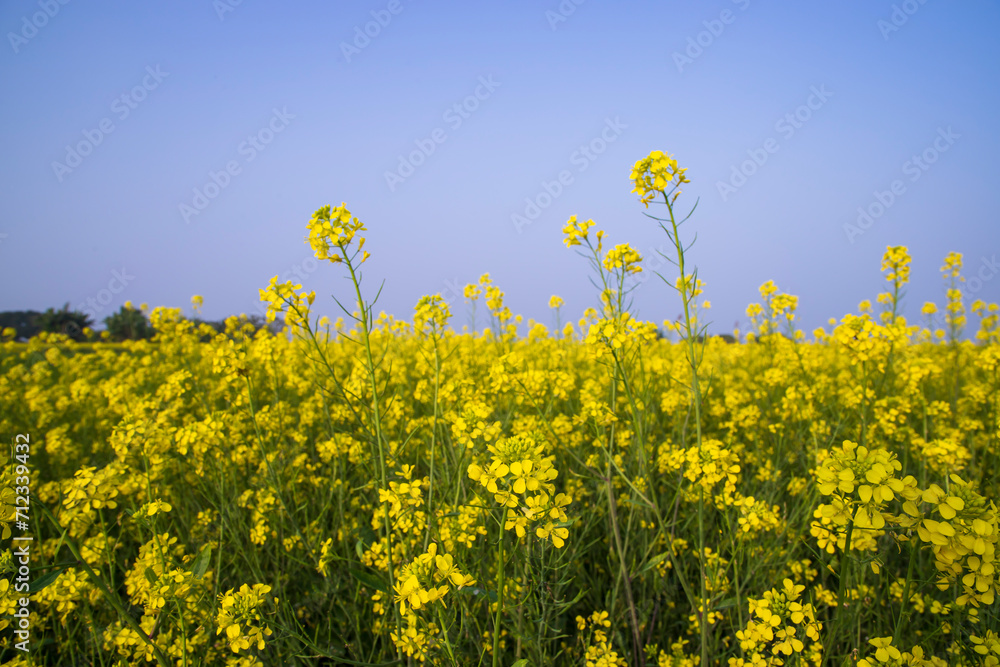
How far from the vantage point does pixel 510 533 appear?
91.4 inches

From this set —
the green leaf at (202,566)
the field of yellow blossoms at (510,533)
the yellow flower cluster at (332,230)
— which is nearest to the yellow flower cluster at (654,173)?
the field of yellow blossoms at (510,533)

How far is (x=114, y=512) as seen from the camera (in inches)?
129

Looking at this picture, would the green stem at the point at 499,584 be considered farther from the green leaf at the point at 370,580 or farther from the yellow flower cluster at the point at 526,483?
the green leaf at the point at 370,580

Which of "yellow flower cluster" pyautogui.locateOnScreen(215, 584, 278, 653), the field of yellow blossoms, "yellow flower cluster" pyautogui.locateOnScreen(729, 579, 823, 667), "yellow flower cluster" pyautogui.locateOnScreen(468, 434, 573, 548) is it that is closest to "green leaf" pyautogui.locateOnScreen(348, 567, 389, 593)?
the field of yellow blossoms

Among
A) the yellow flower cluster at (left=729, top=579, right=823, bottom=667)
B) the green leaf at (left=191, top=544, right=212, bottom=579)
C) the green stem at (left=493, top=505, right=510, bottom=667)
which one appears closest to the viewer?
the green stem at (left=493, top=505, right=510, bottom=667)

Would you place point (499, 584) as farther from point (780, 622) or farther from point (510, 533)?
point (510, 533)

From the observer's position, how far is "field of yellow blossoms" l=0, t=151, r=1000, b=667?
1.18 m

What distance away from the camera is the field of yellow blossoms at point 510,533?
1182 mm

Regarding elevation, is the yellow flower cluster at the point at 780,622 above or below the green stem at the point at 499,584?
below

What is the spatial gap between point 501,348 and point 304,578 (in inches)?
74.1

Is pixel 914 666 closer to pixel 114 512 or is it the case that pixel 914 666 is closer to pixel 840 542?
pixel 840 542

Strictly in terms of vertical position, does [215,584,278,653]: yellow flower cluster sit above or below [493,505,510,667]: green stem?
below

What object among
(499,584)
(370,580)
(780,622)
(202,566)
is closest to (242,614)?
(370,580)

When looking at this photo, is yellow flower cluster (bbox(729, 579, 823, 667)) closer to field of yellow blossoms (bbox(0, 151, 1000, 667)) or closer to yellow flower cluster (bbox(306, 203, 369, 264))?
field of yellow blossoms (bbox(0, 151, 1000, 667))
